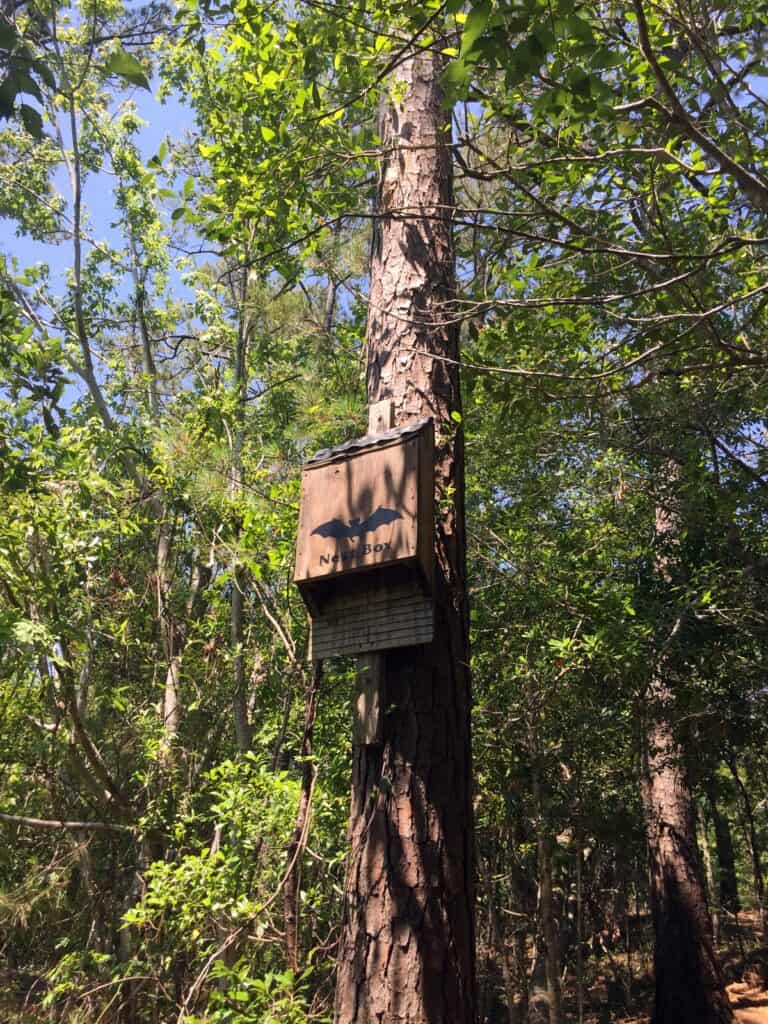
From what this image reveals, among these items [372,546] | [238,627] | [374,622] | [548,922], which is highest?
[238,627]

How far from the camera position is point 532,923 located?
5.38 meters

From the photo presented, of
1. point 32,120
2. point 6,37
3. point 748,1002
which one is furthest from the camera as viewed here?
point 748,1002

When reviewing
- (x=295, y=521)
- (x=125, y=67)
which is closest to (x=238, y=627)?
(x=295, y=521)

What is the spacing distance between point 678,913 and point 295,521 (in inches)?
188

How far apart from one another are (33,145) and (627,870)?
30.5 ft

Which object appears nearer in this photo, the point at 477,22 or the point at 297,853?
the point at 477,22

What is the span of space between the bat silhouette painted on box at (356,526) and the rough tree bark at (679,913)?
14.2 feet

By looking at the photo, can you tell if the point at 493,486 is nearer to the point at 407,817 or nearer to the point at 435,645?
the point at 435,645

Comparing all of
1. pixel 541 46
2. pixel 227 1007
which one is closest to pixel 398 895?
pixel 227 1007

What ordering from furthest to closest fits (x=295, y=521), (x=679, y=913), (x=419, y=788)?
(x=679, y=913), (x=295, y=521), (x=419, y=788)

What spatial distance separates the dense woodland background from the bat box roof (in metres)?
0.58

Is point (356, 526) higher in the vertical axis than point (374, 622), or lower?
higher

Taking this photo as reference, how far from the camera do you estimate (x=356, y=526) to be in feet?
7.17

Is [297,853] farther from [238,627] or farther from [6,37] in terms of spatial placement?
[238,627]
